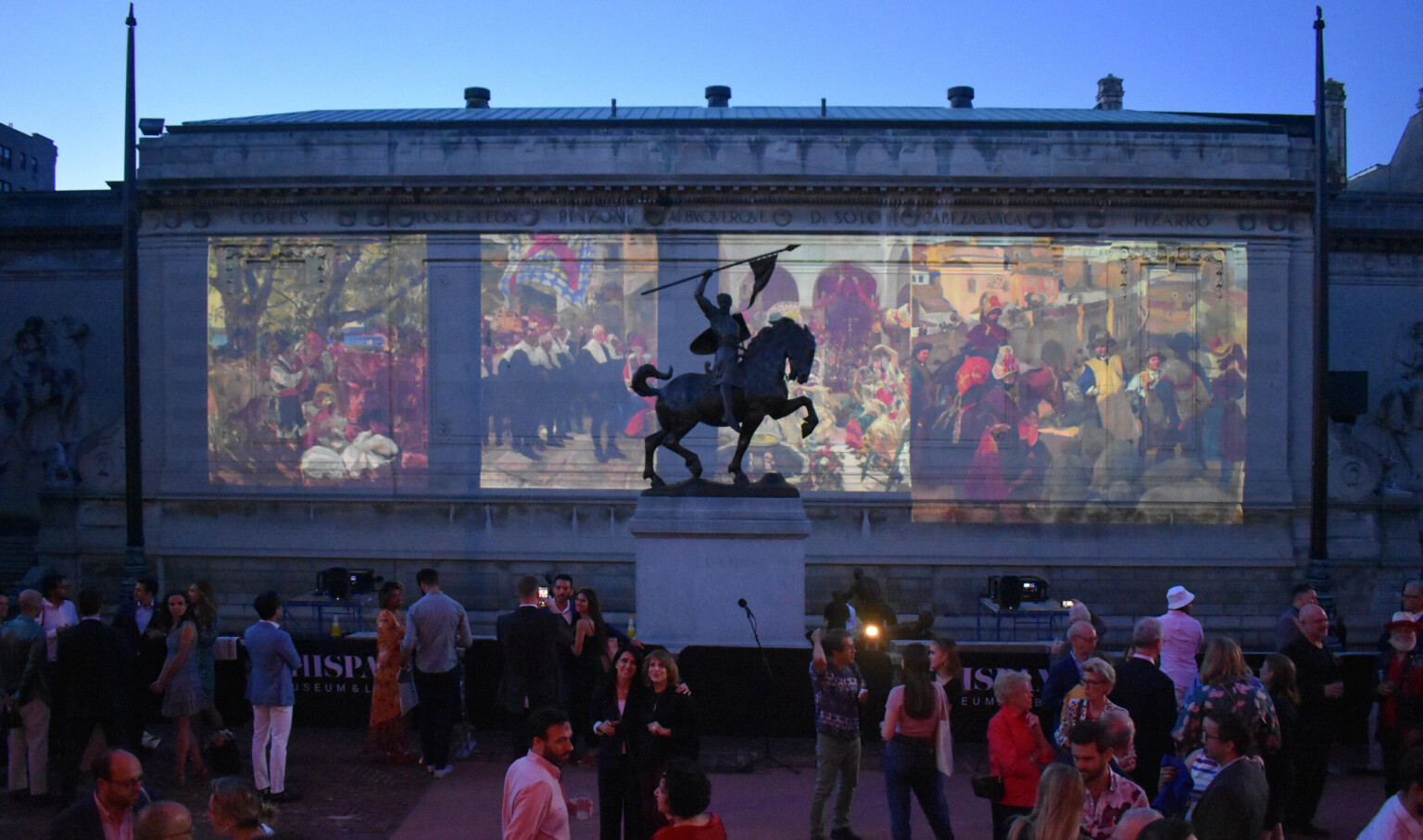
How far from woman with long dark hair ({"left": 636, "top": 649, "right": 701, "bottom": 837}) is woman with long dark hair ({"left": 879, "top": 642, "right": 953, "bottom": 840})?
58.1 inches

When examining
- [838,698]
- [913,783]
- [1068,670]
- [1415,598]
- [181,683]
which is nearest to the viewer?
[913,783]

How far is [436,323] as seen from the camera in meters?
24.5

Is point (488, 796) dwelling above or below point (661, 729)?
below

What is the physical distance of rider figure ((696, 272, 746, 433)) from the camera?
1369 centimetres

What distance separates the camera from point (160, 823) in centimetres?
482

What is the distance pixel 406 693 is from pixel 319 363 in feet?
47.2

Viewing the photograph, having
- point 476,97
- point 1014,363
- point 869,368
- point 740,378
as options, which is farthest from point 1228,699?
point 476,97

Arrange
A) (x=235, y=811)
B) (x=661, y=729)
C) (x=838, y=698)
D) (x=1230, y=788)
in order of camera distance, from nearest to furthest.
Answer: (x=235, y=811)
(x=1230, y=788)
(x=661, y=729)
(x=838, y=698)

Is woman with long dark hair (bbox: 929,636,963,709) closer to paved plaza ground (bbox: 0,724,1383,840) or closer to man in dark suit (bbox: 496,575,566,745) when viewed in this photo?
paved plaza ground (bbox: 0,724,1383,840)

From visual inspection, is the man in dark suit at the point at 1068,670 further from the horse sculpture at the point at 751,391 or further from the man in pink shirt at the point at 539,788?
the horse sculpture at the point at 751,391

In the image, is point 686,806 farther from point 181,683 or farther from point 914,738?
point 181,683

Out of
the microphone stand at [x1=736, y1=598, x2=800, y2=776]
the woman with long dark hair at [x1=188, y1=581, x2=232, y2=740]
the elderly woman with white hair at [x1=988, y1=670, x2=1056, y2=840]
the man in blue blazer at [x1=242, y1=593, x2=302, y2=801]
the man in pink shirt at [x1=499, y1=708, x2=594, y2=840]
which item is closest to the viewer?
the man in pink shirt at [x1=499, y1=708, x2=594, y2=840]

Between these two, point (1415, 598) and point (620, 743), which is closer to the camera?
point (620, 743)

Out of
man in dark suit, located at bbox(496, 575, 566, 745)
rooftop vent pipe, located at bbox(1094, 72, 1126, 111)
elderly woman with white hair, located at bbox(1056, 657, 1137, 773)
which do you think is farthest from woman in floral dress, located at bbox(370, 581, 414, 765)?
rooftop vent pipe, located at bbox(1094, 72, 1126, 111)
